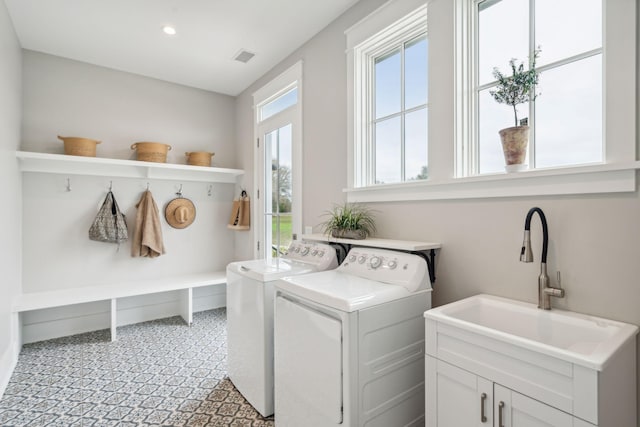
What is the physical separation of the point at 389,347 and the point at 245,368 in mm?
1108

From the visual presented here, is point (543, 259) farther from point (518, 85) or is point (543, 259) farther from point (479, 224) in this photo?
point (518, 85)

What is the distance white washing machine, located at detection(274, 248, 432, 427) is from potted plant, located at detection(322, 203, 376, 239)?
0.37m

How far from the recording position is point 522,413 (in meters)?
1.05

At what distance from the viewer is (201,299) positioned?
397 centimetres

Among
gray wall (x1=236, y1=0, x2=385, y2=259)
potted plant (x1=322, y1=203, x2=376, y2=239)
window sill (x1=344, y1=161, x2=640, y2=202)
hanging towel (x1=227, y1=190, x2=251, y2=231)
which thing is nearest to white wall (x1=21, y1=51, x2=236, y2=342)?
hanging towel (x1=227, y1=190, x2=251, y2=231)

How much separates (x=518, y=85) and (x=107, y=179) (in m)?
3.75

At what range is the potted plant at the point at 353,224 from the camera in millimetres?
2160

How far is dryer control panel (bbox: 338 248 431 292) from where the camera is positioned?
163 cm

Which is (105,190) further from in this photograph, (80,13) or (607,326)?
(607,326)

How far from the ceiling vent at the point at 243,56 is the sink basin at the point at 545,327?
2839 mm

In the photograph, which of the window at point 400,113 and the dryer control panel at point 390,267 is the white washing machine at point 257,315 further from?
the window at point 400,113

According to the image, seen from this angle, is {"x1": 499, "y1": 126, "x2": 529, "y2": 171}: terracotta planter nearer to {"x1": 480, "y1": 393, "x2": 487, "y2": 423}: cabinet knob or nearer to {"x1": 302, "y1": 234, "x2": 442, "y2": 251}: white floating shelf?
{"x1": 302, "y1": 234, "x2": 442, "y2": 251}: white floating shelf

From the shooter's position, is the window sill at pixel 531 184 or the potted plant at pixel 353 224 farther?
the potted plant at pixel 353 224

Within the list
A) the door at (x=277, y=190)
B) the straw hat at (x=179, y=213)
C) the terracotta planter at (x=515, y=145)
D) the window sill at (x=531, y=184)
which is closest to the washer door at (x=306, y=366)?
the window sill at (x=531, y=184)
